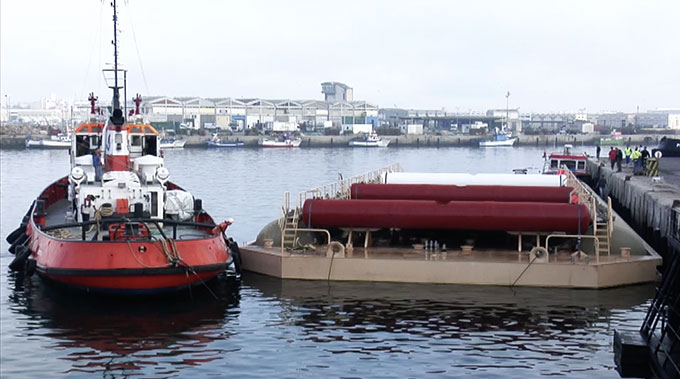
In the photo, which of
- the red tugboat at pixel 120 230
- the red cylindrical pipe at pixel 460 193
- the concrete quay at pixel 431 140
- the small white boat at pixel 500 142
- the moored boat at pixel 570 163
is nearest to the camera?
the red tugboat at pixel 120 230

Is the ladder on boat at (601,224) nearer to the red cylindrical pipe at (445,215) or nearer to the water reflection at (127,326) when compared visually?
the red cylindrical pipe at (445,215)

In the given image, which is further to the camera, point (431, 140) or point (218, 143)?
point (431, 140)

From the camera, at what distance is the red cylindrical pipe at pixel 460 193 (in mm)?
30344

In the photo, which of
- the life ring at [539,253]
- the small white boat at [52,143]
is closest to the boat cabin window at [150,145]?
the life ring at [539,253]

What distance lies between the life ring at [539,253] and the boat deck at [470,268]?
7.2 inches

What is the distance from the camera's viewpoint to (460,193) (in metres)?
30.8

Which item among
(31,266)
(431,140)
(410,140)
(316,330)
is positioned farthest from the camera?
(431,140)

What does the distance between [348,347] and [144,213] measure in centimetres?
856

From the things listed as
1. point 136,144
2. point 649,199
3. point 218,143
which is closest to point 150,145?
point 136,144

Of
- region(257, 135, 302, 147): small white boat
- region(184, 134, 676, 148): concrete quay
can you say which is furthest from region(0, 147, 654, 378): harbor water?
region(184, 134, 676, 148): concrete quay

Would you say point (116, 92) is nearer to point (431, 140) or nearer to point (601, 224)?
point (601, 224)

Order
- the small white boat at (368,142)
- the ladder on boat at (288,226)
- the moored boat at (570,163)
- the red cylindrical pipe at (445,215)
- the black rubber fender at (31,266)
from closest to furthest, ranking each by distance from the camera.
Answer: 1. the black rubber fender at (31,266)
2. the red cylindrical pipe at (445,215)
3. the ladder on boat at (288,226)
4. the moored boat at (570,163)
5. the small white boat at (368,142)

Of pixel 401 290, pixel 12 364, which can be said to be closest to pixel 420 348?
pixel 401 290

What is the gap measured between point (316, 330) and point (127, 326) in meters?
4.59
